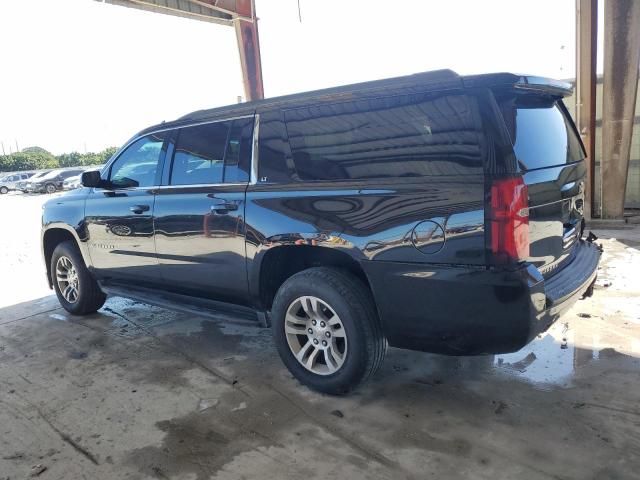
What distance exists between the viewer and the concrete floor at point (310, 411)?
101 inches

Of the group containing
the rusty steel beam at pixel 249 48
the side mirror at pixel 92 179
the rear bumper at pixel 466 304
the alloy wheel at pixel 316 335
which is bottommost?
the alloy wheel at pixel 316 335

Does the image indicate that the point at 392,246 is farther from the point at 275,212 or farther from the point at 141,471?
the point at 141,471

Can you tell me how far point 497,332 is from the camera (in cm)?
260

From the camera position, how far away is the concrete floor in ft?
8.41

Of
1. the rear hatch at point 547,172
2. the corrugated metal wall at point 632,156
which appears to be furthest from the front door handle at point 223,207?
the corrugated metal wall at point 632,156

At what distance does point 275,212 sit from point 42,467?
1.93 metres

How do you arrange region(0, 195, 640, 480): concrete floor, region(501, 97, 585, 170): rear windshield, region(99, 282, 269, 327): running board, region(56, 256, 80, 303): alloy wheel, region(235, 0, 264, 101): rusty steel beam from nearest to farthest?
region(0, 195, 640, 480): concrete floor < region(501, 97, 585, 170): rear windshield < region(99, 282, 269, 327): running board < region(56, 256, 80, 303): alloy wheel < region(235, 0, 264, 101): rusty steel beam

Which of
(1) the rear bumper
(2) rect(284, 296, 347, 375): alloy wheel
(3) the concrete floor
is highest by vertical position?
(1) the rear bumper

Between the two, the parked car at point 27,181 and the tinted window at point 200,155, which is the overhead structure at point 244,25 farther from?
the parked car at point 27,181

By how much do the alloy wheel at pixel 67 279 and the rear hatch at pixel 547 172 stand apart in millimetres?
4413

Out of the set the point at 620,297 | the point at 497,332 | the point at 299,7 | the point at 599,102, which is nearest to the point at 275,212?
the point at 497,332

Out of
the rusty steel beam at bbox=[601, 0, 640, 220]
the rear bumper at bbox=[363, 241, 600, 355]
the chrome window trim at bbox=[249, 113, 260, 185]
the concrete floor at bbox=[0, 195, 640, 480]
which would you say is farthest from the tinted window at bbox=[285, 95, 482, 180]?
the rusty steel beam at bbox=[601, 0, 640, 220]

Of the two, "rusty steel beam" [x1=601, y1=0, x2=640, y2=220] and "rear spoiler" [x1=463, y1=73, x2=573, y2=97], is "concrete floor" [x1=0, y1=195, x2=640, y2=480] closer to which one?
"rear spoiler" [x1=463, y1=73, x2=573, y2=97]

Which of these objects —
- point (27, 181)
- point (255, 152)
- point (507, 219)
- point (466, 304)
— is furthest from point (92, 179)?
point (27, 181)
